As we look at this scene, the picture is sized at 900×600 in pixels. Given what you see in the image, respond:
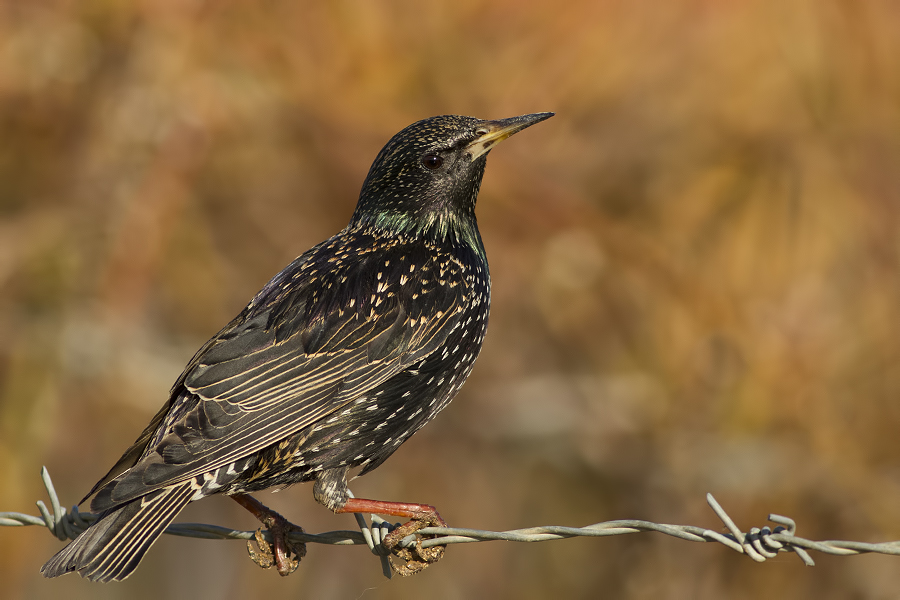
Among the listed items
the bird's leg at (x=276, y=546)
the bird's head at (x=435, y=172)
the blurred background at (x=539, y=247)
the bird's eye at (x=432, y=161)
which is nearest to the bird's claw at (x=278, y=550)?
the bird's leg at (x=276, y=546)

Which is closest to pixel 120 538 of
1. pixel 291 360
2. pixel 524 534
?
pixel 291 360

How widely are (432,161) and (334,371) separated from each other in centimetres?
109

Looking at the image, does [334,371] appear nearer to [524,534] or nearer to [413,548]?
[413,548]

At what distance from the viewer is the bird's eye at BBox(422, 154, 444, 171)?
4.16m

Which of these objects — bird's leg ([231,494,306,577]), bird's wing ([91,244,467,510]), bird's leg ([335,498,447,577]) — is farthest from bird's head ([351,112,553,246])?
bird's leg ([231,494,306,577])

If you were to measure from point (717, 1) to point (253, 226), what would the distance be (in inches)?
139

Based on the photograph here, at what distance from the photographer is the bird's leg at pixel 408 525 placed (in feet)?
11.4

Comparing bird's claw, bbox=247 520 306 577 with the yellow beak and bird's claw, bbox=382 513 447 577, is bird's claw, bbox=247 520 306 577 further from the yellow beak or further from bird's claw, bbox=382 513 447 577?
the yellow beak

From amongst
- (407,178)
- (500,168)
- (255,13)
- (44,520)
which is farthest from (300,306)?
(255,13)

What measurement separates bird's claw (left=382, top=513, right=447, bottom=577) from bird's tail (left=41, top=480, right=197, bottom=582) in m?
0.71

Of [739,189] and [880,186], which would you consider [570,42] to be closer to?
[739,189]

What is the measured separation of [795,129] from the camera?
21.5 feet

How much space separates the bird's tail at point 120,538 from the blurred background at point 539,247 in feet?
12.4

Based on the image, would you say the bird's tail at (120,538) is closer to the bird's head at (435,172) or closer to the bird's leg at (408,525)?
the bird's leg at (408,525)
